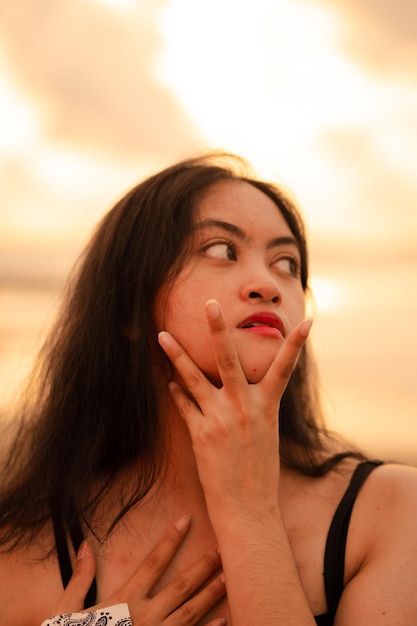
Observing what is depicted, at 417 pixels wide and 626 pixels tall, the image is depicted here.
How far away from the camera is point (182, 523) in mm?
2715

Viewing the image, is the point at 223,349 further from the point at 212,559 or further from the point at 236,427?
the point at 212,559

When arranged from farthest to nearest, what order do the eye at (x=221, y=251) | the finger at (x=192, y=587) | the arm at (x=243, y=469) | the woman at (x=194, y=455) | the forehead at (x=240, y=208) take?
1. the forehead at (x=240, y=208)
2. the eye at (x=221, y=251)
3. the finger at (x=192, y=587)
4. the woman at (x=194, y=455)
5. the arm at (x=243, y=469)

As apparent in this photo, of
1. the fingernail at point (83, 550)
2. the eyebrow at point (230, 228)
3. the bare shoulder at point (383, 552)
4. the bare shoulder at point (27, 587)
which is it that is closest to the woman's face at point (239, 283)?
the eyebrow at point (230, 228)

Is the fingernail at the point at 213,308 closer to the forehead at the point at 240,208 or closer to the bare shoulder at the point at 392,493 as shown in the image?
the forehead at the point at 240,208

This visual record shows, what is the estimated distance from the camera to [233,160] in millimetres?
3598

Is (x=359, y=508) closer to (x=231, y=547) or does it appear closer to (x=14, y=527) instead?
(x=231, y=547)

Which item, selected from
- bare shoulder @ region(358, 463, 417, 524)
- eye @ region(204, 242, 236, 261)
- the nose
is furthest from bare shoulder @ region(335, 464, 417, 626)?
eye @ region(204, 242, 236, 261)

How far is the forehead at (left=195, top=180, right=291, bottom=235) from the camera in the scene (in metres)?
2.95

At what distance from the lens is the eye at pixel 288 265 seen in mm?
3012

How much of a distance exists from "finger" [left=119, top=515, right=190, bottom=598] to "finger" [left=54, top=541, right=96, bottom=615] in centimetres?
14

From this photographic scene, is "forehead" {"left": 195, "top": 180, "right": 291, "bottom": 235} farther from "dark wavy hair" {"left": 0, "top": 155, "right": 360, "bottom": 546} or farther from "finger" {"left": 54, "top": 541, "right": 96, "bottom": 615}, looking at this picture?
"finger" {"left": 54, "top": 541, "right": 96, "bottom": 615}

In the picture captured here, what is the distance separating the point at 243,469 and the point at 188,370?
0.42m

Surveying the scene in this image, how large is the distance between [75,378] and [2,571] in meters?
0.88

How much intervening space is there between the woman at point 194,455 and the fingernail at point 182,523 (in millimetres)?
11
